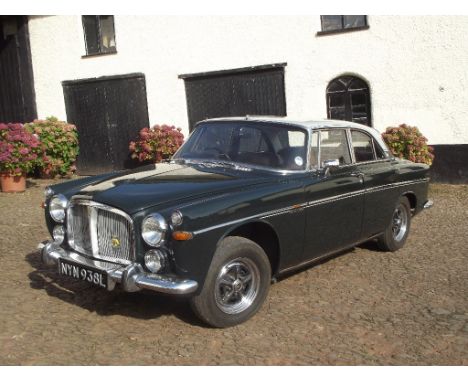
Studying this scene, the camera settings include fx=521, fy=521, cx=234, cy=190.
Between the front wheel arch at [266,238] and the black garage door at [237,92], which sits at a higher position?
the black garage door at [237,92]

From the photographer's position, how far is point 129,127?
13.4 m

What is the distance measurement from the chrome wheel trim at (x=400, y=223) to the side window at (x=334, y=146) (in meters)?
1.32

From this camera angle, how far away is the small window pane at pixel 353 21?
1073 cm

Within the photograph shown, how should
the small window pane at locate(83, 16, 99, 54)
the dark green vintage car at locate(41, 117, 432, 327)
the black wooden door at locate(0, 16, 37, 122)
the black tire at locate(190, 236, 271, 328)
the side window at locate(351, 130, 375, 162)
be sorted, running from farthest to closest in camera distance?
the black wooden door at locate(0, 16, 37, 122)
the small window pane at locate(83, 16, 99, 54)
the side window at locate(351, 130, 375, 162)
the black tire at locate(190, 236, 271, 328)
the dark green vintage car at locate(41, 117, 432, 327)

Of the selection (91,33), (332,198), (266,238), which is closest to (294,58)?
(91,33)

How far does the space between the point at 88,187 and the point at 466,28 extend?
836 cm

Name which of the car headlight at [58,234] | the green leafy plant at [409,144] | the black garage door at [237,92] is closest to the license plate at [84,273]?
the car headlight at [58,234]

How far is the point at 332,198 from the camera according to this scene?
15.8 ft

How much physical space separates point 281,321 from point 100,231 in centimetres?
159

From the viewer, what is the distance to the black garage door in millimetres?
11586

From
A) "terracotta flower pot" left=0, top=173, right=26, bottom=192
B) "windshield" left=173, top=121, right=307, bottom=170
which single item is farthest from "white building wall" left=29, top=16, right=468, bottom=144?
"windshield" left=173, top=121, right=307, bottom=170

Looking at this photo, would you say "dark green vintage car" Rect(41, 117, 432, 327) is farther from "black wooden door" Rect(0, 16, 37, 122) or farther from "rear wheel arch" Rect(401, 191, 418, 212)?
"black wooden door" Rect(0, 16, 37, 122)

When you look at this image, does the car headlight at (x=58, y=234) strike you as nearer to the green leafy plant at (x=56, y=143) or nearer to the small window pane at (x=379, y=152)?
the small window pane at (x=379, y=152)

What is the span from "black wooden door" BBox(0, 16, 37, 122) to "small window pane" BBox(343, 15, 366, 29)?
8.56 m
